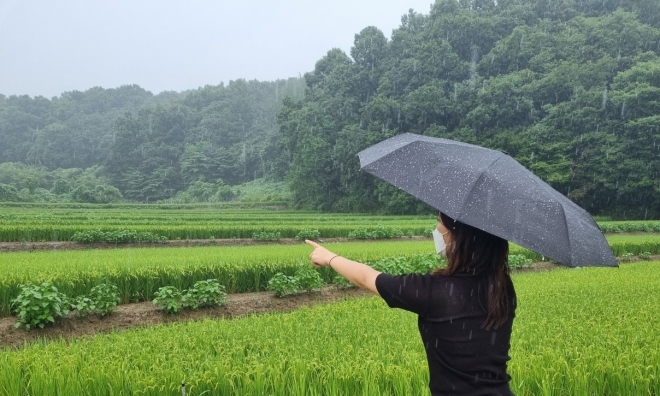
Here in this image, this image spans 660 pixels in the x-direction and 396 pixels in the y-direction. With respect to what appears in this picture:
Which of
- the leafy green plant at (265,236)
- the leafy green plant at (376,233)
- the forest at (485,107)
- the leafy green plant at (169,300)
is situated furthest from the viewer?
the forest at (485,107)

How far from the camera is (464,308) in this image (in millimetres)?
2064

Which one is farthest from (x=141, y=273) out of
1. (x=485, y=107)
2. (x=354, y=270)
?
(x=485, y=107)

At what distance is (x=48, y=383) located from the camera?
368 centimetres

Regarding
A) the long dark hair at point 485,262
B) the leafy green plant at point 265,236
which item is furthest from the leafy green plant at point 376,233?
the long dark hair at point 485,262

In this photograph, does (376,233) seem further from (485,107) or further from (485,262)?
(485,107)

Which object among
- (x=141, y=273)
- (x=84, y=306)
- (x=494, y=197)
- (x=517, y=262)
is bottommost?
(x=517, y=262)

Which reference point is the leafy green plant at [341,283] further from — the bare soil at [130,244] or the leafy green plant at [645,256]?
the leafy green plant at [645,256]

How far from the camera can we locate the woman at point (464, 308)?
2.06 metres

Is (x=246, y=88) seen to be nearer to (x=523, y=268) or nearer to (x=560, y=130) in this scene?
(x=560, y=130)

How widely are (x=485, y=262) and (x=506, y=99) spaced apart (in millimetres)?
49312

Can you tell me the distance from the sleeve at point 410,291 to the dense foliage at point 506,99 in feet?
136

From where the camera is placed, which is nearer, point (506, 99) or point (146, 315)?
point (146, 315)

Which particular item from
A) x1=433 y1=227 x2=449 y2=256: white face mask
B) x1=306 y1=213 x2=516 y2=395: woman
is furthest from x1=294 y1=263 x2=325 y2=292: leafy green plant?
x1=306 y1=213 x2=516 y2=395: woman

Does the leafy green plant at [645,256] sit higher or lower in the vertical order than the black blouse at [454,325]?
lower
